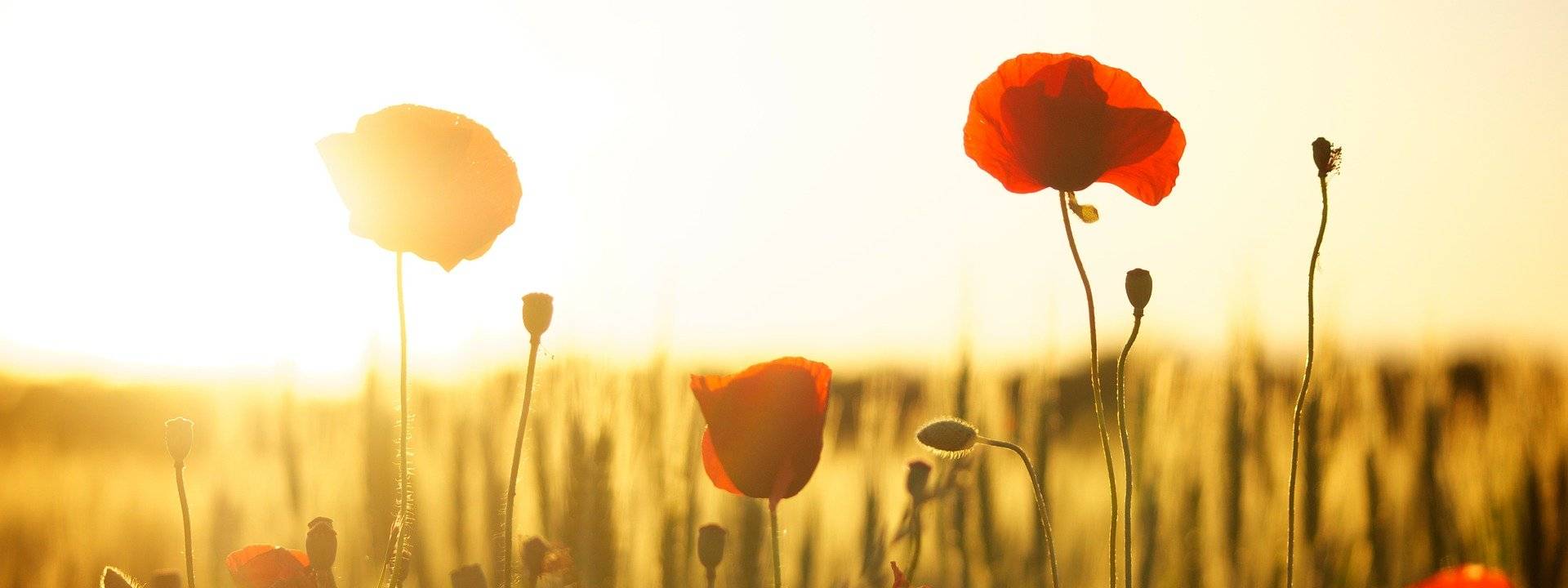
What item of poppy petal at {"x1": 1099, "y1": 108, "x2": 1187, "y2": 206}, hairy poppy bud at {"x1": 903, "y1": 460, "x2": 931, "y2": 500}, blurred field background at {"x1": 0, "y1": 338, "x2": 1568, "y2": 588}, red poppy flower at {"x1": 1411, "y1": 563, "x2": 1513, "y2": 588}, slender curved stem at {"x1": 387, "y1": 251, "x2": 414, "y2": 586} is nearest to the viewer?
red poppy flower at {"x1": 1411, "y1": 563, "x2": 1513, "y2": 588}

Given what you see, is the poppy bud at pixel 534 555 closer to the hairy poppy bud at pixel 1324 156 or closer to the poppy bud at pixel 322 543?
the poppy bud at pixel 322 543

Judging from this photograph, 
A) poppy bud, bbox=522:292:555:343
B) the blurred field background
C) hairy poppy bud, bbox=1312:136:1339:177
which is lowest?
the blurred field background

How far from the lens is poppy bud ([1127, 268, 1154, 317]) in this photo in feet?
2.97

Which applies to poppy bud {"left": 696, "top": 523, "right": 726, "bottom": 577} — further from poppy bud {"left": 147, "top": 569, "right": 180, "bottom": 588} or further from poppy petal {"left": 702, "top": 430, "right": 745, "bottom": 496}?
poppy bud {"left": 147, "top": 569, "right": 180, "bottom": 588}

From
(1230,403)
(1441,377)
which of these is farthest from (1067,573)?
(1441,377)

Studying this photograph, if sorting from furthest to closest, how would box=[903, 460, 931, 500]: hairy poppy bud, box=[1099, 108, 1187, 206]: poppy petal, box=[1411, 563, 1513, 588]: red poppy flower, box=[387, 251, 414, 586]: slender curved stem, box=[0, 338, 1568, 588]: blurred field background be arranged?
1. box=[0, 338, 1568, 588]: blurred field background
2. box=[903, 460, 931, 500]: hairy poppy bud
3. box=[1099, 108, 1187, 206]: poppy petal
4. box=[387, 251, 414, 586]: slender curved stem
5. box=[1411, 563, 1513, 588]: red poppy flower

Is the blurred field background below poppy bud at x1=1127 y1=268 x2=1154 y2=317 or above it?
below

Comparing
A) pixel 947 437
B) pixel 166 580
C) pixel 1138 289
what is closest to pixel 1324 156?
pixel 1138 289

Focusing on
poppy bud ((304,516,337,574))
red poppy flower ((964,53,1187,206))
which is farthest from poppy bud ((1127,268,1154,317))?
poppy bud ((304,516,337,574))

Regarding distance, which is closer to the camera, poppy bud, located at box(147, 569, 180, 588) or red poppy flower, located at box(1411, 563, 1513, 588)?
red poppy flower, located at box(1411, 563, 1513, 588)

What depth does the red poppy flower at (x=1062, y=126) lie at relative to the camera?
999 mm

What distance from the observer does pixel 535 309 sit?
905 millimetres

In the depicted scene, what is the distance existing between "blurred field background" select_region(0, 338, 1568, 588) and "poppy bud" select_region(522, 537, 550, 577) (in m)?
0.39

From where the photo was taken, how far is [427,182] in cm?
98
